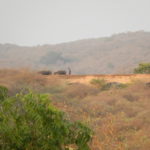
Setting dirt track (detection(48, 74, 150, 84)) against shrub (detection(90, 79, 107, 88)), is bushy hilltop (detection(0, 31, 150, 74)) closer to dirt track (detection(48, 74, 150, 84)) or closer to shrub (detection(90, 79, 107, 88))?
dirt track (detection(48, 74, 150, 84))

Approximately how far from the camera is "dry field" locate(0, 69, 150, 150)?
404 inches

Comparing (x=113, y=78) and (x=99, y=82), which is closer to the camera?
(x=99, y=82)

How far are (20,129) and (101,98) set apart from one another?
1066 centimetres

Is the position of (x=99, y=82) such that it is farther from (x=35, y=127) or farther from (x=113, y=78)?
(x=35, y=127)

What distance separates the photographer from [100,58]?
71.1m

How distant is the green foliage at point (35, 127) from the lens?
209 inches

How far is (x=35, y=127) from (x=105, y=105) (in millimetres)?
9217

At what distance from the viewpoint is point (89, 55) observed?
76.6m

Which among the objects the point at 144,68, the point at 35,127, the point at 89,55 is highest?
the point at 35,127

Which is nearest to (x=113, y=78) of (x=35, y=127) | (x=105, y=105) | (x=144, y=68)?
(x=144, y=68)

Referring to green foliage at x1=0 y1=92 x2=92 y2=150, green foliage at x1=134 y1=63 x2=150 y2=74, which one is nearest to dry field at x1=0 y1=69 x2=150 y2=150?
green foliage at x1=0 y1=92 x2=92 y2=150

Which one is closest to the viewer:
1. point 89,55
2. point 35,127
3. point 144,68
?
point 35,127

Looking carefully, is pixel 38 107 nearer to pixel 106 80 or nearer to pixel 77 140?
pixel 77 140

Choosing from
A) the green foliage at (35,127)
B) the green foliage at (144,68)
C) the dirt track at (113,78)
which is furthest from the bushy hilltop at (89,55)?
the green foliage at (35,127)
